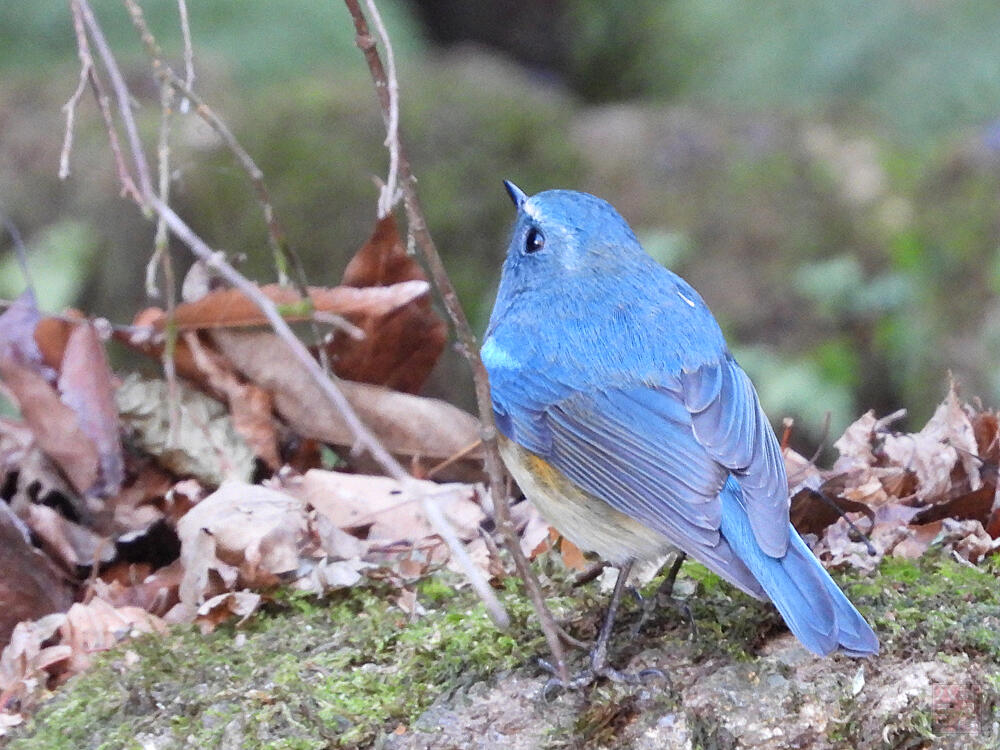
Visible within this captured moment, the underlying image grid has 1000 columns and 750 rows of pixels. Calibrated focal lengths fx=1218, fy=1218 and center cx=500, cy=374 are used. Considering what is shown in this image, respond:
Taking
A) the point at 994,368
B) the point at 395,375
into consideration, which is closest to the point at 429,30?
the point at 994,368

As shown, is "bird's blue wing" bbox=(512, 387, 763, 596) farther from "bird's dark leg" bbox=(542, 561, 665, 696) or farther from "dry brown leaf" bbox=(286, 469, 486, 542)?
"dry brown leaf" bbox=(286, 469, 486, 542)

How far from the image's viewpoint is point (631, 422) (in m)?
2.86

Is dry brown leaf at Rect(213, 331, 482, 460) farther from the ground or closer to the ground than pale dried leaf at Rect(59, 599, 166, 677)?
farther from the ground

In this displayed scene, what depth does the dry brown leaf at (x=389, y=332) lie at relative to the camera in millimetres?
3867

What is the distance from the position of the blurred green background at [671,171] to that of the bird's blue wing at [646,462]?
4084mm

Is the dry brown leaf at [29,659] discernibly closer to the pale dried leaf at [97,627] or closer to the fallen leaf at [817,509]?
the pale dried leaf at [97,627]

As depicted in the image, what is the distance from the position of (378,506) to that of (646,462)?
3.38ft

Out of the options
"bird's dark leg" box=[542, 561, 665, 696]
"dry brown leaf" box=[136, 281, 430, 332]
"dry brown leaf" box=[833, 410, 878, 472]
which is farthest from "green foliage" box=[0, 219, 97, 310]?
"bird's dark leg" box=[542, 561, 665, 696]

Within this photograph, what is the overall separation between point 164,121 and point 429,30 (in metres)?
10.3

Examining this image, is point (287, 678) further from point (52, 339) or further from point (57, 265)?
point (57, 265)

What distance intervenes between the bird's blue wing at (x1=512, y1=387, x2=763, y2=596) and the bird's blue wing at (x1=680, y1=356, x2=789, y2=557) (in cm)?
3

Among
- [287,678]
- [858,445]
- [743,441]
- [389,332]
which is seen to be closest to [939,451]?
[858,445]

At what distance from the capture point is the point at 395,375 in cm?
398

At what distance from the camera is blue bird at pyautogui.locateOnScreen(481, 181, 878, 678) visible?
8.29ft
